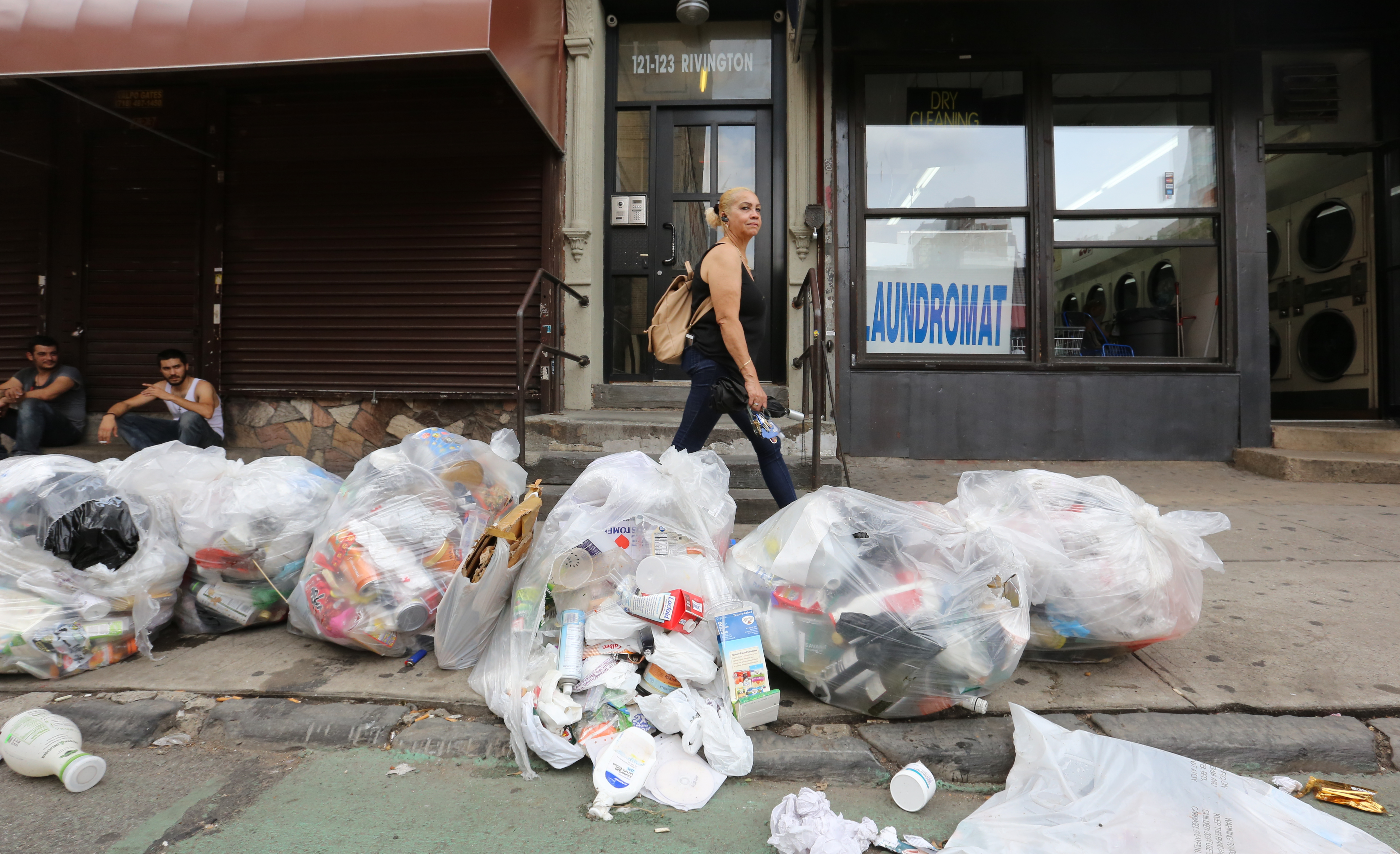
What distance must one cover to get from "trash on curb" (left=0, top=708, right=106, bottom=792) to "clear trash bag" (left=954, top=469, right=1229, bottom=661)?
2590mm

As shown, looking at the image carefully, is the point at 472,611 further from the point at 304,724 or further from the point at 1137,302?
the point at 1137,302

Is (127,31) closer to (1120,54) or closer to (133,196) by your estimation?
(133,196)

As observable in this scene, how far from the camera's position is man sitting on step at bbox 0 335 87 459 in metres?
5.17

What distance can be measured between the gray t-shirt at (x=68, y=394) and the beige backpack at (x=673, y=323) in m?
5.35

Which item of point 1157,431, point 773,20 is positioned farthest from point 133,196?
point 1157,431

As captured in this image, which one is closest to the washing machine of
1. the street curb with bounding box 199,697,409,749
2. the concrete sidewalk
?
the concrete sidewalk

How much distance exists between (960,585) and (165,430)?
18.7ft

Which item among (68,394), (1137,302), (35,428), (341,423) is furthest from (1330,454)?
(68,394)

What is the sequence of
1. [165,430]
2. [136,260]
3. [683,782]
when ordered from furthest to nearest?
1. [136,260]
2. [165,430]
3. [683,782]

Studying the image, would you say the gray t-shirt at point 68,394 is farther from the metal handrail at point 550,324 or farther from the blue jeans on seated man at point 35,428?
the metal handrail at point 550,324

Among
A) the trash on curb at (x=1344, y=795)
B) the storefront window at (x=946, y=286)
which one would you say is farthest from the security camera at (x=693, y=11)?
the trash on curb at (x=1344, y=795)

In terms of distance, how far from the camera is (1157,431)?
17.1 ft

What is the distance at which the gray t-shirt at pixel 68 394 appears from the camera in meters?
5.49

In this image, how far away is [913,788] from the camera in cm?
164
